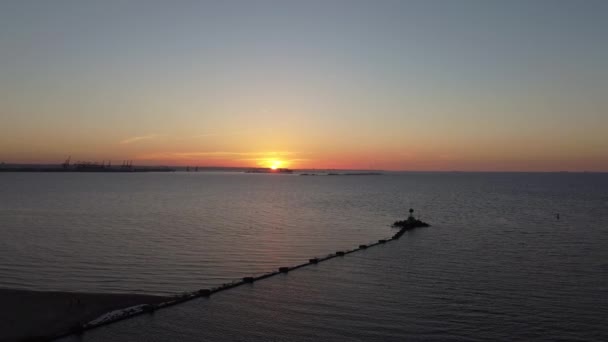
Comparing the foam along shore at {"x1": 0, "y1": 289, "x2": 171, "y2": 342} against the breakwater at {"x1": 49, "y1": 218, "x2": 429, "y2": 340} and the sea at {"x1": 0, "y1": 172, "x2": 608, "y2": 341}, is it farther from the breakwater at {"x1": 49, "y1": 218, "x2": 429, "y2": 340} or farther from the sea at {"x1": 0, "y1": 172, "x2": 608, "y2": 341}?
the sea at {"x1": 0, "y1": 172, "x2": 608, "y2": 341}

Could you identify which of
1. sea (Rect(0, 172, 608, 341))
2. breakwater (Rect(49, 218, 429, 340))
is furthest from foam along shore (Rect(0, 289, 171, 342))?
sea (Rect(0, 172, 608, 341))

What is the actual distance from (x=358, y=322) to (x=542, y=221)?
4865 centimetres

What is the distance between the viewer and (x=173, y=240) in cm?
4100

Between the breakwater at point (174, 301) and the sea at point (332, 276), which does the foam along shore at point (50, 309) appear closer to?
the breakwater at point (174, 301)

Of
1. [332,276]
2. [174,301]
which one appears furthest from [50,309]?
[332,276]

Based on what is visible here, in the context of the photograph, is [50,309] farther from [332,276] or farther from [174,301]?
[332,276]

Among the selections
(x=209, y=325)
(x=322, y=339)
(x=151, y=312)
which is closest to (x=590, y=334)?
(x=322, y=339)

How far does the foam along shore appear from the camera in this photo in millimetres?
18391

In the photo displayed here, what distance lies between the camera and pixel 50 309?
20.8m

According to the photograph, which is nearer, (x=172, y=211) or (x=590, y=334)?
(x=590, y=334)

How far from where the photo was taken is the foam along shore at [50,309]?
60.3 ft

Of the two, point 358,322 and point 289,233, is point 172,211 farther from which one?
point 358,322

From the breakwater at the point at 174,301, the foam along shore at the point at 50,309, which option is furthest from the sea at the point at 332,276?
the foam along shore at the point at 50,309

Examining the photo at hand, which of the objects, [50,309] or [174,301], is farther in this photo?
[174,301]
